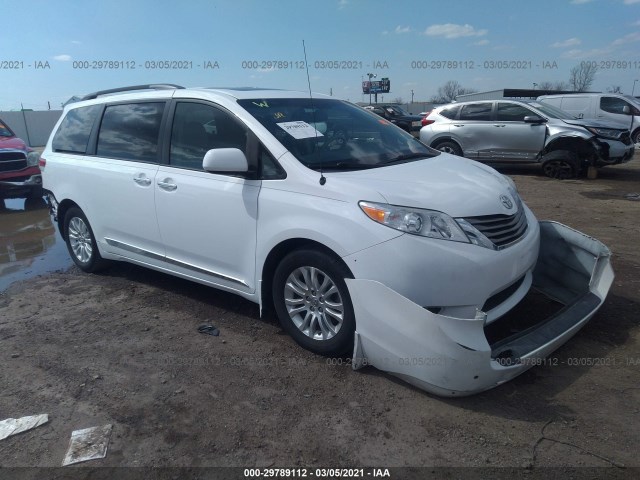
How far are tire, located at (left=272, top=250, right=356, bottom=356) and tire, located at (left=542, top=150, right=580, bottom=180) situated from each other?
30.3 ft

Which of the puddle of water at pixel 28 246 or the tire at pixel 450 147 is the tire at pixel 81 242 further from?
the tire at pixel 450 147

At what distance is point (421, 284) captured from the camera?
2.91 meters

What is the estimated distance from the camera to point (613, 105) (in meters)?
16.0

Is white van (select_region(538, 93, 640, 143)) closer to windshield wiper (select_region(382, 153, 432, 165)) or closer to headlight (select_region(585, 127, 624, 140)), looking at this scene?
headlight (select_region(585, 127, 624, 140))

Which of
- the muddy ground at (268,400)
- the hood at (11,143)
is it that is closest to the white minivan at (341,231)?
the muddy ground at (268,400)

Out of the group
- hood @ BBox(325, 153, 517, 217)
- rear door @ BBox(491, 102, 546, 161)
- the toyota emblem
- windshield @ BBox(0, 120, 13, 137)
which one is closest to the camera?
hood @ BBox(325, 153, 517, 217)

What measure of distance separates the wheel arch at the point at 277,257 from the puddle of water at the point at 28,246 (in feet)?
11.0

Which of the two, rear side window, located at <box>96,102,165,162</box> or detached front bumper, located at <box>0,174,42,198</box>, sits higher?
rear side window, located at <box>96,102,165,162</box>

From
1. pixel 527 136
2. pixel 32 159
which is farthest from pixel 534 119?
pixel 32 159

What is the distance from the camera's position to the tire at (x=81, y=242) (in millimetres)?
5289

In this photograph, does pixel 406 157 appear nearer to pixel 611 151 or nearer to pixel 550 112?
pixel 611 151

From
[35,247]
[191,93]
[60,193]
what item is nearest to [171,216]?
[191,93]

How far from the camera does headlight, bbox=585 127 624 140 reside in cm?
1057

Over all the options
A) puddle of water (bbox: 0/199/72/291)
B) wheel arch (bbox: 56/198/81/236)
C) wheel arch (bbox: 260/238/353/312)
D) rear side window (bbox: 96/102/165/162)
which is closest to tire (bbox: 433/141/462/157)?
puddle of water (bbox: 0/199/72/291)
